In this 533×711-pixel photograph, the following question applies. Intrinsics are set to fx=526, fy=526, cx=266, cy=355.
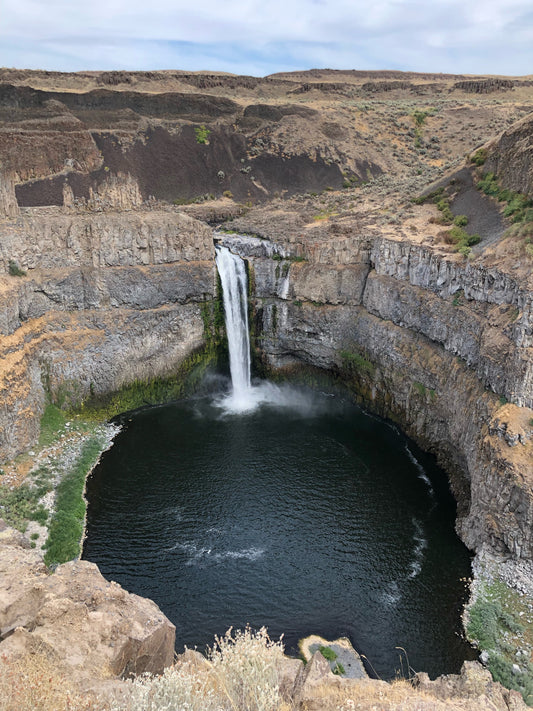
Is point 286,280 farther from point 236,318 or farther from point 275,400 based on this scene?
point 275,400

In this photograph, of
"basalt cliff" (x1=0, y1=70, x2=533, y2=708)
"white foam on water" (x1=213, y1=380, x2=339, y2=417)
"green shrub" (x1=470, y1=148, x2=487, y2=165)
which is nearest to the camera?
"basalt cliff" (x1=0, y1=70, x2=533, y2=708)

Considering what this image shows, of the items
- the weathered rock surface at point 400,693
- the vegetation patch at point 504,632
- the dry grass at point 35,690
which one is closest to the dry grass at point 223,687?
the dry grass at point 35,690

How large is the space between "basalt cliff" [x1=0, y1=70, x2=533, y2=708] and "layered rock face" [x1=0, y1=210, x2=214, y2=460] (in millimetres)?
118

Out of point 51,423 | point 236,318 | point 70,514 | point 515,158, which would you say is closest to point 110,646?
point 70,514

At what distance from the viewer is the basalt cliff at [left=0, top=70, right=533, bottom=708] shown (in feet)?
94.5

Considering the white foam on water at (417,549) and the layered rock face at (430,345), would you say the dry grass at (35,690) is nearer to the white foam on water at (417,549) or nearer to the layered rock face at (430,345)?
the white foam on water at (417,549)

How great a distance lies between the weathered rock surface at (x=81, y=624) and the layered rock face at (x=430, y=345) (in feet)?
56.7

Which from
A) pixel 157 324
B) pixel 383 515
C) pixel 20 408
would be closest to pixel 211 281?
pixel 157 324

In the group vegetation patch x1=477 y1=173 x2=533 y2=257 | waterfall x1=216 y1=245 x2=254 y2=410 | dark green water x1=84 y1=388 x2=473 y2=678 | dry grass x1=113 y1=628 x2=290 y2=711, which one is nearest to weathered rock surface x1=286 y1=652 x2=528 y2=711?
dry grass x1=113 y1=628 x2=290 y2=711

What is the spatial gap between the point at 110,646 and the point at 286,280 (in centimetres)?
3286

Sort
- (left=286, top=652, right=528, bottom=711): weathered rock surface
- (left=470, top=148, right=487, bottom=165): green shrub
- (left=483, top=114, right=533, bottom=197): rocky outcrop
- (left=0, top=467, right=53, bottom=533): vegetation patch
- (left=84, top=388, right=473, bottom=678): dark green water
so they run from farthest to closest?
(left=470, top=148, right=487, bottom=165): green shrub < (left=483, top=114, right=533, bottom=197): rocky outcrop < (left=0, top=467, right=53, bottom=533): vegetation patch < (left=84, top=388, right=473, bottom=678): dark green water < (left=286, top=652, right=528, bottom=711): weathered rock surface

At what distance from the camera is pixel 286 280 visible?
42.9m

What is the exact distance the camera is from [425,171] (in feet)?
214

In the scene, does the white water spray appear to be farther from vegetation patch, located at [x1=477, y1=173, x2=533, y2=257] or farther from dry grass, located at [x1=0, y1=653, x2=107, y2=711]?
dry grass, located at [x1=0, y1=653, x2=107, y2=711]
